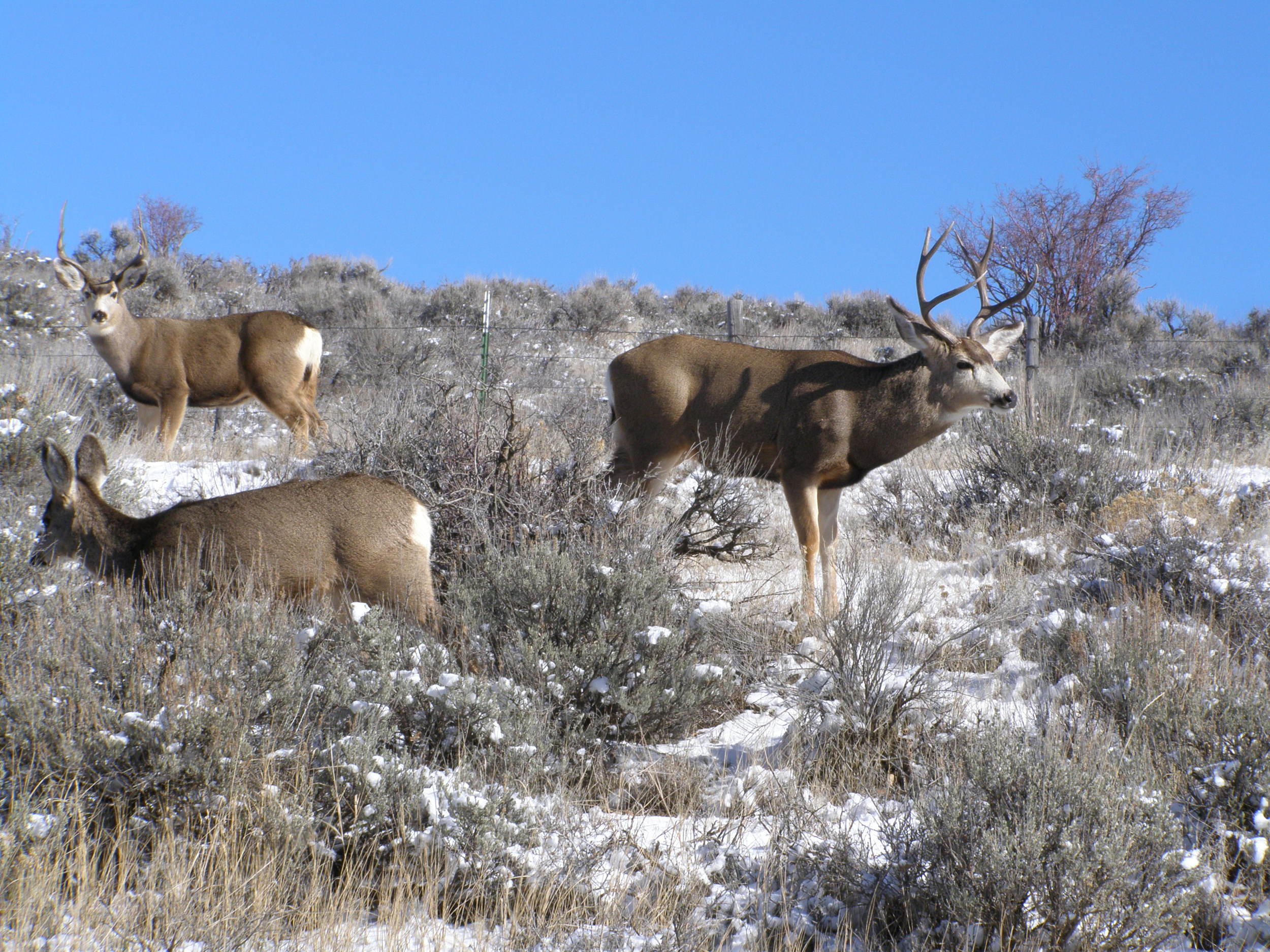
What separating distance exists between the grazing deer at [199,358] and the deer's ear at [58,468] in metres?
6.95

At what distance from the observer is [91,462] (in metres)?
5.67

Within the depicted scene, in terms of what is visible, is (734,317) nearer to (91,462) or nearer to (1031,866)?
(91,462)

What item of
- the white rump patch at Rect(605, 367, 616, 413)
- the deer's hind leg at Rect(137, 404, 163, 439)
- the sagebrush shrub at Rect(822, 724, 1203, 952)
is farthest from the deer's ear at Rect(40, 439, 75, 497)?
the deer's hind leg at Rect(137, 404, 163, 439)

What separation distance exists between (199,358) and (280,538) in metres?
8.17

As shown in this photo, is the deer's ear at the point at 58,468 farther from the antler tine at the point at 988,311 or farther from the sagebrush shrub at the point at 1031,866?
the antler tine at the point at 988,311

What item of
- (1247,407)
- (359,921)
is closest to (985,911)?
(359,921)

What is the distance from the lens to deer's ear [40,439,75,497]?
5.11 metres

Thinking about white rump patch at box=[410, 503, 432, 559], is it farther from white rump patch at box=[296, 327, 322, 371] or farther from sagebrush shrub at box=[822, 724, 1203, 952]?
white rump patch at box=[296, 327, 322, 371]

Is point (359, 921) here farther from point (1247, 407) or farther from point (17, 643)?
point (1247, 407)

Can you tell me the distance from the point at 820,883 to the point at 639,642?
1454 mm

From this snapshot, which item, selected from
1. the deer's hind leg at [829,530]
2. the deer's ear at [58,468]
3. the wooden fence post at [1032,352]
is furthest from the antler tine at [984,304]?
the wooden fence post at [1032,352]

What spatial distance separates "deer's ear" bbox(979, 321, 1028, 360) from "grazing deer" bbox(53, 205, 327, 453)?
742cm

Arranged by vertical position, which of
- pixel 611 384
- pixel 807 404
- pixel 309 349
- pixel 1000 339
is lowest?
pixel 807 404

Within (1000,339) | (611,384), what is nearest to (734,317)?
(1000,339)
